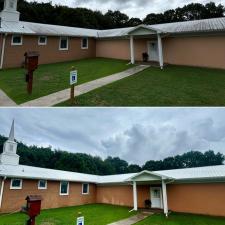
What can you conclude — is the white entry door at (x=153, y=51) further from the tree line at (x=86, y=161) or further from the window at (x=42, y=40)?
the tree line at (x=86, y=161)

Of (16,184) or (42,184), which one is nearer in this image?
(16,184)

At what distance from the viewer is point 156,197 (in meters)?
18.5

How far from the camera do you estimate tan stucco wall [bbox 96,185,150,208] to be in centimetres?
1923

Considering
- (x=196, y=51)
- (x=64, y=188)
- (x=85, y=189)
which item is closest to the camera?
(x=64, y=188)

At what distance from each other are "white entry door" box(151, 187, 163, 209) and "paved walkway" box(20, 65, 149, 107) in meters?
7.97

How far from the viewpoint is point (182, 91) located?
1412 cm

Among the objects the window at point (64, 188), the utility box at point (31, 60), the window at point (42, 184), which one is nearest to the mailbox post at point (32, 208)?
the utility box at point (31, 60)

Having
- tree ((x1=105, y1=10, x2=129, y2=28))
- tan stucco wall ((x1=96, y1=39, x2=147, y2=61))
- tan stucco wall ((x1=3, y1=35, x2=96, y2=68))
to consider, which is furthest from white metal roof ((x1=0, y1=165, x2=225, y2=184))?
tree ((x1=105, y1=10, x2=129, y2=28))

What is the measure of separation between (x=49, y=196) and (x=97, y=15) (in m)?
46.0

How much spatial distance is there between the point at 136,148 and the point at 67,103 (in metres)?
67.5

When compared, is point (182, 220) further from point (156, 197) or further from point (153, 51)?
point (153, 51)

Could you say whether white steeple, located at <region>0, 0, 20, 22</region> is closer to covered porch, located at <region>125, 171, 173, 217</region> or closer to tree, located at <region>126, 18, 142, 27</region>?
covered porch, located at <region>125, 171, 173, 217</region>

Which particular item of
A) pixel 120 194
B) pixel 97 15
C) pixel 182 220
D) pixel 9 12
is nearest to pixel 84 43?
pixel 9 12

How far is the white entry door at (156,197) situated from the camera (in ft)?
59.5
